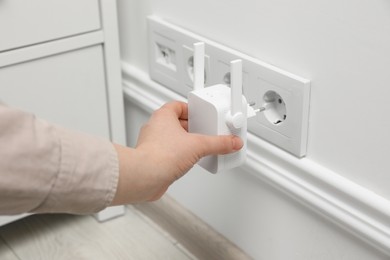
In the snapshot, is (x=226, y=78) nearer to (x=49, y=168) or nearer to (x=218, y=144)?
(x=218, y=144)

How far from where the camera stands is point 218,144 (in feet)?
1.89

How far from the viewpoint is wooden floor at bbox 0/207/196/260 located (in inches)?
32.4

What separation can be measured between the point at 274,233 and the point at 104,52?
30cm

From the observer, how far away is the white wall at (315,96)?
21.9 inches

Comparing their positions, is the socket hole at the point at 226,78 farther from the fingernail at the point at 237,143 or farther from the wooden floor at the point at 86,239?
the wooden floor at the point at 86,239

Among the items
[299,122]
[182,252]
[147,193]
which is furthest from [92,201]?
[182,252]

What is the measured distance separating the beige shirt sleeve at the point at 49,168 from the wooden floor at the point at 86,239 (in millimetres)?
318

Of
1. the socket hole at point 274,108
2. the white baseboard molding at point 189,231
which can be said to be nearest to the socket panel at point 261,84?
the socket hole at point 274,108

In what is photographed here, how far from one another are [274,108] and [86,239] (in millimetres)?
330

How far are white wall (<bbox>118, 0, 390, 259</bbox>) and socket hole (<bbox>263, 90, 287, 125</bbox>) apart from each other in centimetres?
3

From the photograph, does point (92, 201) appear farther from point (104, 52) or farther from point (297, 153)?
point (104, 52)

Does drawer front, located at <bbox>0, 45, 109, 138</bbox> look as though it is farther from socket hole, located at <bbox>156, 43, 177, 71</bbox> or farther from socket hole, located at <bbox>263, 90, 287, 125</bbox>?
socket hole, located at <bbox>263, 90, 287, 125</bbox>

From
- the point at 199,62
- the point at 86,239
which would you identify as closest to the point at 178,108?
the point at 199,62

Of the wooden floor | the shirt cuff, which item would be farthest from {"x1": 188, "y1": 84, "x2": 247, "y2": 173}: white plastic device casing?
the wooden floor
